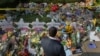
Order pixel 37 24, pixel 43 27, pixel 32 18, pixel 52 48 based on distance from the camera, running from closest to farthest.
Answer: pixel 52 48 → pixel 43 27 → pixel 37 24 → pixel 32 18

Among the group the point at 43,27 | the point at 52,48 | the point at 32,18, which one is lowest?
the point at 32,18

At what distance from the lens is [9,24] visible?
14.0m

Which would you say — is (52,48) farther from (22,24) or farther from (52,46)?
(22,24)

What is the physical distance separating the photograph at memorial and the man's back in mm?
873

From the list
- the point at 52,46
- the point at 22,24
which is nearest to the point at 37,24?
the point at 22,24

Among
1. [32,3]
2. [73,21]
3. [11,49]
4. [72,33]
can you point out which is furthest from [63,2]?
[11,49]

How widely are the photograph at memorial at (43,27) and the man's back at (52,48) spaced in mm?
873

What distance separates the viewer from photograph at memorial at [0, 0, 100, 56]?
1230 cm

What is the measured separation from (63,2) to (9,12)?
11.3 ft

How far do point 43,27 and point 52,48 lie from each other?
5444mm

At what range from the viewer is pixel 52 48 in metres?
8.44

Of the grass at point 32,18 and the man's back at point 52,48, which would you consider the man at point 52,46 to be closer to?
the man's back at point 52,48

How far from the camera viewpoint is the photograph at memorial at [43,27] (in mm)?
12305

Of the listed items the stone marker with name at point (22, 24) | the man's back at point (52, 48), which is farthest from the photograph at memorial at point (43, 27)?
the man's back at point (52, 48)
